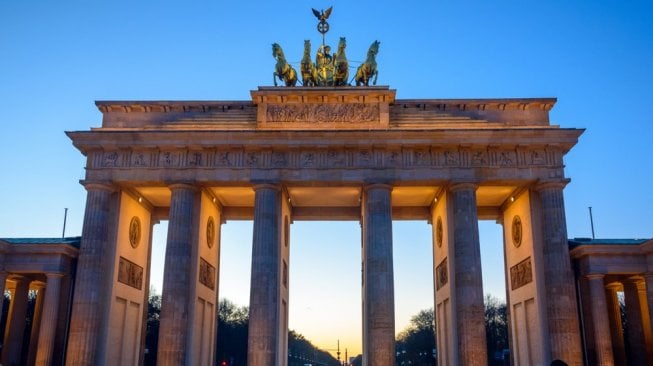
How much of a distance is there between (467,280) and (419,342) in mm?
65108

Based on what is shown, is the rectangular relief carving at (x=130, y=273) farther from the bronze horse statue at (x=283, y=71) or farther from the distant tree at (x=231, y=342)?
the distant tree at (x=231, y=342)

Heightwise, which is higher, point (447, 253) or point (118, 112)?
point (118, 112)

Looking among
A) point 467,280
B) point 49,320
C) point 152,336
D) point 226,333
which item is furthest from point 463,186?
point 226,333

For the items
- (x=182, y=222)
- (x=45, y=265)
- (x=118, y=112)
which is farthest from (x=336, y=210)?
(x=45, y=265)

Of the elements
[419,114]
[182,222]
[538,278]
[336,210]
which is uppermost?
[419,114]

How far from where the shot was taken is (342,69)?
33.0 m

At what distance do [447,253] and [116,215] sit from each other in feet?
57.7

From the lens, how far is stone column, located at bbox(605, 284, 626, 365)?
101 feet

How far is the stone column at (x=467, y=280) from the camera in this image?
28.0m

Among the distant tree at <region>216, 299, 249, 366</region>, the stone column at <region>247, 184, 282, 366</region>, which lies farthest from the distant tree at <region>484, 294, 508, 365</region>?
the stone column at <region>247, 184, 282, 366</region>

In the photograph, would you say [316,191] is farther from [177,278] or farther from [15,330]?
[15,330]

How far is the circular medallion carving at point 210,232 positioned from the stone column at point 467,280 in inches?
544

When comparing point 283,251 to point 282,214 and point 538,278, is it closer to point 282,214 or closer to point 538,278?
point 282,214

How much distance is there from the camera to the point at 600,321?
2869 cm
